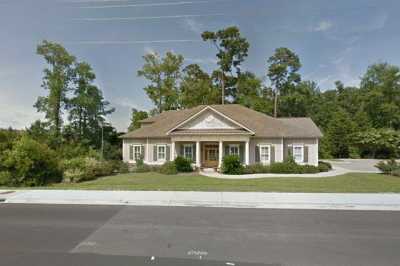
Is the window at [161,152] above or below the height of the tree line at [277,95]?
below

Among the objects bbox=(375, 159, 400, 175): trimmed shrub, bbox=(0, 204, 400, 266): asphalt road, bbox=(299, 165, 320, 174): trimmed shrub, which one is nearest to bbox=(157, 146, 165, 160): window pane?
bbox=(299, 165, 320, 174): trimmed shrub

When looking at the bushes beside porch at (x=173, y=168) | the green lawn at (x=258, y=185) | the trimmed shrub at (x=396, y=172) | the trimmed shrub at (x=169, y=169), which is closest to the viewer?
the green lawn at (x=258, y=185)

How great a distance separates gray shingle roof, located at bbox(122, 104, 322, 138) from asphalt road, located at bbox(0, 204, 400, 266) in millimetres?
14089

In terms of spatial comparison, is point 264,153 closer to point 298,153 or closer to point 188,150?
point 298,153

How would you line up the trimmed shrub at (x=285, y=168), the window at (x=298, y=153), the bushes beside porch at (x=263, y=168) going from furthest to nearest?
the window at (x=298, y=153), the trimmed shrub at (x=285, y=168), the bushes beside porch at (x=263, y=168)

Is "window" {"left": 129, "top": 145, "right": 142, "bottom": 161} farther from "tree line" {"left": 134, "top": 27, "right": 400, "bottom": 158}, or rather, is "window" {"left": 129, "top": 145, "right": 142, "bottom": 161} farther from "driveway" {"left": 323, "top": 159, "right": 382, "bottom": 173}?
"driveway" {"left": 323, "top": 159, "right": 382, "bottom": 173}

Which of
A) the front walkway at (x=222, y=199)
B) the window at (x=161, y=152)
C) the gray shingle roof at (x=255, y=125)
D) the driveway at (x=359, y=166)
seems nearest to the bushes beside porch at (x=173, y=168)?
the window at (x=161, y=152)

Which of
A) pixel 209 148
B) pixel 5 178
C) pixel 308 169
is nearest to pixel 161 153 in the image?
pixel 209 148

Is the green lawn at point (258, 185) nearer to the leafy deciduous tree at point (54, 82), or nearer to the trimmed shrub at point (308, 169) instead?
the trimmed shrub at point (308, 169)

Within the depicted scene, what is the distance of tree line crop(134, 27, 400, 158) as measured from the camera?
36.2 m

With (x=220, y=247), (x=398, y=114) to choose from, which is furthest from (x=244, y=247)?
(x=398, y=114)

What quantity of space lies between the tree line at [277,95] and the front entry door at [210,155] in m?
15.0

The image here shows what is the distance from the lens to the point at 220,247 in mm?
5016

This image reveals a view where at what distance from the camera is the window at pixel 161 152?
23.2 metres
